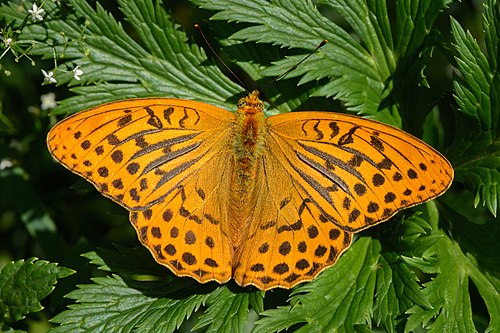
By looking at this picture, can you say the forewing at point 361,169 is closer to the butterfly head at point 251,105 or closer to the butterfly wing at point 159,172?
the butterfly head at point 251,105

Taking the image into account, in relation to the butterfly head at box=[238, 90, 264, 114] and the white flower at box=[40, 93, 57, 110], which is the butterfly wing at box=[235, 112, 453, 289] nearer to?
the butterfly head at box=[238, 90, 264, 114]

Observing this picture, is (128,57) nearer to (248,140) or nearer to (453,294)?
(248,140)

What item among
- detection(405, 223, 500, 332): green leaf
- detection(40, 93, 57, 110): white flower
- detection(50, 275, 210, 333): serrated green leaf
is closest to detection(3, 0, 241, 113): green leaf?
detection(40, 93, 57, 110): white flower

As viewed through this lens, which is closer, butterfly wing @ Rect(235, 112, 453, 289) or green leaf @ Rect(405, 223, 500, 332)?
butterfly wing @ Rect(235, 112, 453, 289)

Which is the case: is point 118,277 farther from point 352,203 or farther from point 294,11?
point 294,11

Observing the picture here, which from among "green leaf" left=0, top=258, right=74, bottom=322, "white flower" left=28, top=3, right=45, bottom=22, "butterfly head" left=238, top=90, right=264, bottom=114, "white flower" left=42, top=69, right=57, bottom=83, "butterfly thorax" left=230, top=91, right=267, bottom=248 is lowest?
"green leaf" left=0, top=258, right=74, bottom=322

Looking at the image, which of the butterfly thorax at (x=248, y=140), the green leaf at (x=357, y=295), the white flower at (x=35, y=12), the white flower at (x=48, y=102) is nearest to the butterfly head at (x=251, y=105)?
the butterfly thorax at (x=248, y=140)

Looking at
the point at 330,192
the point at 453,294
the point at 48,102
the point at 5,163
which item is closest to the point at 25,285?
the point at 5,163

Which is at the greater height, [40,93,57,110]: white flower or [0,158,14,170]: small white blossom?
[40,93,57,110]: white flower
